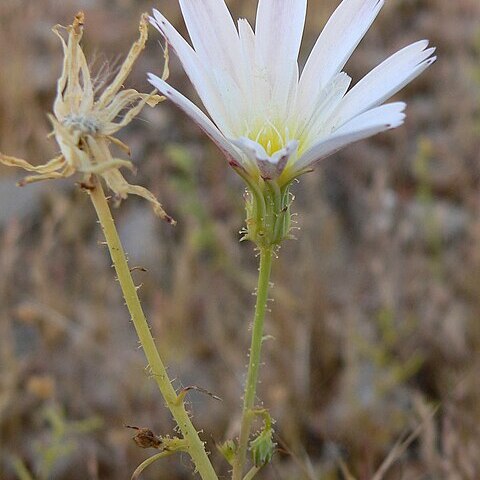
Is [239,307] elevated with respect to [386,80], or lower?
lower

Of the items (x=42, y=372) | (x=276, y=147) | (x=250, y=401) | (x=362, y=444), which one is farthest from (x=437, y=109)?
(x=250, y=401)

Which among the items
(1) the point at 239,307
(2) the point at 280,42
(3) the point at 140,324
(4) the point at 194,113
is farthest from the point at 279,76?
(1) the point at 239,307

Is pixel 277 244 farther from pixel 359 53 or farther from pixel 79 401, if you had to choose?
pixel 359 53

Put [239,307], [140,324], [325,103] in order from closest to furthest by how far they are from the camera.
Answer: [140,324]
[325,103]
[239,307]

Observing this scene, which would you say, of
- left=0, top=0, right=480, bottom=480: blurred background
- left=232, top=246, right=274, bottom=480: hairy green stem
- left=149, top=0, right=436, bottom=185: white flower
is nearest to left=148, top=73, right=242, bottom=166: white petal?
left=149, top=0, right=436, bottom=185: white flower

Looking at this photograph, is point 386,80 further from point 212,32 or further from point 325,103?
point 212,32

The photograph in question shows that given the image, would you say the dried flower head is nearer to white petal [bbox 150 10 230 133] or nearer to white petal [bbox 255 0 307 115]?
white petal [bbox 150 10 230 133]
